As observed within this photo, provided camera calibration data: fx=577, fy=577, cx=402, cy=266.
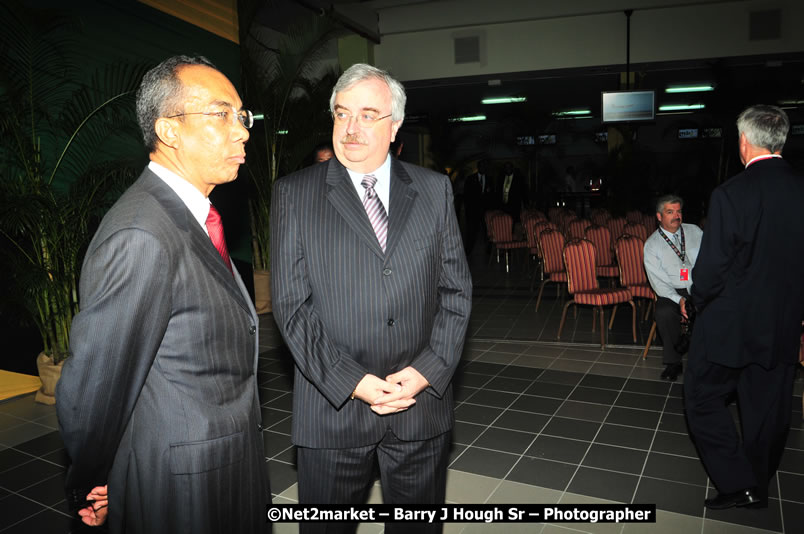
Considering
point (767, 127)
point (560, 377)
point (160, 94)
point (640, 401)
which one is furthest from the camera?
point (560, 377)

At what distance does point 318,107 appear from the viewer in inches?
289

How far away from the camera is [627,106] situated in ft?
33.3

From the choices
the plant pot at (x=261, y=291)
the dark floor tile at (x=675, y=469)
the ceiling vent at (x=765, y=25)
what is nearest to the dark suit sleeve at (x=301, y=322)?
the dark floor tile at (x=675, y=469)

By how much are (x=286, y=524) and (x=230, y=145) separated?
2074 millimetres

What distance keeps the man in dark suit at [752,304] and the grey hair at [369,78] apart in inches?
62.0

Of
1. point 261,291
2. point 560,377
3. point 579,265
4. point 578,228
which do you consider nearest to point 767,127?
point 560,377

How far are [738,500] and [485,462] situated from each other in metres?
1.26

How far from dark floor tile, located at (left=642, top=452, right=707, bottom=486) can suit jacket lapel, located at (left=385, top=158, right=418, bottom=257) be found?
2.26 metres

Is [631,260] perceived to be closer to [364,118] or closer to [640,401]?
[640,401]

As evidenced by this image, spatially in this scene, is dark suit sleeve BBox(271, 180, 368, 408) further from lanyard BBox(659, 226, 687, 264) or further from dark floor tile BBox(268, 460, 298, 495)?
A: lanyard BBox(659, 226, 687, 264)

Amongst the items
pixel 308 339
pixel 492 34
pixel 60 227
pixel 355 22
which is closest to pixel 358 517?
pixel 308 339

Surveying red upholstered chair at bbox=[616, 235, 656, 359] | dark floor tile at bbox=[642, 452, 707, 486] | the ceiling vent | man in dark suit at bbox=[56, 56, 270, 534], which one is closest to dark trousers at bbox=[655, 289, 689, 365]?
red upholstered chair at bbox=[616, 235, 656, 359]

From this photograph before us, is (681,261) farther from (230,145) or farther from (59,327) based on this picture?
(59,327)

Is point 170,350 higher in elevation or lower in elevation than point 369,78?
lower
